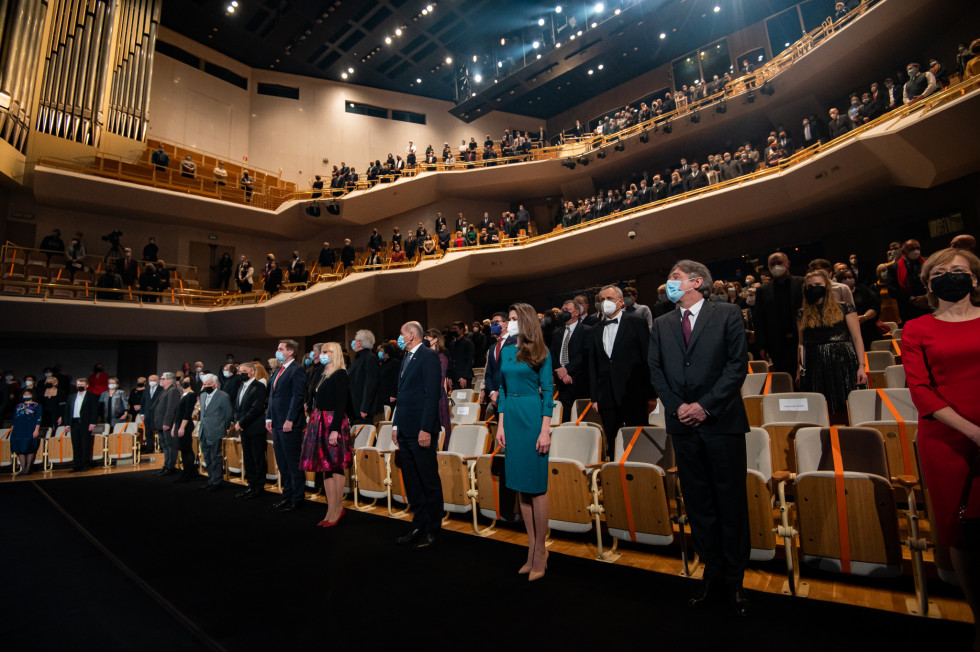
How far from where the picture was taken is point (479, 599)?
2.17 m

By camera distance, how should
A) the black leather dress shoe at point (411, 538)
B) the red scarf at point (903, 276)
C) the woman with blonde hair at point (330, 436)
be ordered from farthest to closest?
the red scarf at point (903, 276) → the woman with blonde hair at point (330, 436) → the black leather dress shoe at point (411, 538)

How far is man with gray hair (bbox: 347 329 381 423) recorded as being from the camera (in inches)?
173

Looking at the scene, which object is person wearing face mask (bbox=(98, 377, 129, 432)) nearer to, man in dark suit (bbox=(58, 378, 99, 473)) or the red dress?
man in dark suit (bbox=(58, 378, 99, 473))

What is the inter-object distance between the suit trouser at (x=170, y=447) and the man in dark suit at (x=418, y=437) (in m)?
4.94

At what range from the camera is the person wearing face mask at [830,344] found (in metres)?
3.15

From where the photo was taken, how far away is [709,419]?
2.00 meters

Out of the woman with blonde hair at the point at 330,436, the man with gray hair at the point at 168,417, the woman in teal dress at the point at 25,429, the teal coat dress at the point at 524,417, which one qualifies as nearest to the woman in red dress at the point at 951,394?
the teal coat dress at the point at 524,417

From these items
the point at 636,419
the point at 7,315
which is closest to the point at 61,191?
the point at 7,315

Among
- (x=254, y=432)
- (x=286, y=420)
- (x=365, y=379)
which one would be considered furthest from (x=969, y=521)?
(x=254, y=432)

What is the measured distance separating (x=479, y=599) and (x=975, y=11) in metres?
11.7

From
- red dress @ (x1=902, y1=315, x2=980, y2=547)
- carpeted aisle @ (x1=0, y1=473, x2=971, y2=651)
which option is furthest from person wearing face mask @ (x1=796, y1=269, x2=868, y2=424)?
carpeted aisle @ (x1=0, y1=473, x2=971, y2=651)

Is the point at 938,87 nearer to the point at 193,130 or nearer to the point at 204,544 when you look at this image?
the point at 204,544

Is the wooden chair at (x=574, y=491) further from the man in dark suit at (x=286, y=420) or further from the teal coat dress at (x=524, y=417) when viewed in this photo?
the man in dark suit at (x=286, y=420)

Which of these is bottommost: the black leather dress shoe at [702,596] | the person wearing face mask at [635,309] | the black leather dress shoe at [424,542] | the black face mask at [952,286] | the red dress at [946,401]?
the black leather dress shoe at [424,542]
